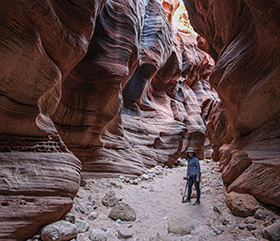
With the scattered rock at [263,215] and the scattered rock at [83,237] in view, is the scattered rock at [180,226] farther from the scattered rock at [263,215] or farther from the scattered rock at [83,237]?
the scattered rock at [83,237]

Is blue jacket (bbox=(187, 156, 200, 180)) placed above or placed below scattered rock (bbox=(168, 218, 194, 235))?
above

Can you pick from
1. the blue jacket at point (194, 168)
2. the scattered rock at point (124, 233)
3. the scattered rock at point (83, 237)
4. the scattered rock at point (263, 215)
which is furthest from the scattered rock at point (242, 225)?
Answer: the scattered rock at point (83, 237)

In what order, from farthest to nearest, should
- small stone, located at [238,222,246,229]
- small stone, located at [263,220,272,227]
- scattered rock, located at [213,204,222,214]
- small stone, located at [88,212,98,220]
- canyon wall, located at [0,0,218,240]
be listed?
scattered rock, located at [213,204,222,214] < small stone, located at [88,212,98,220] < small stone, located at [238,222,246,229] < small stone, located at [263,220,272,227] < canyon wall, located at [0,0,218,240]

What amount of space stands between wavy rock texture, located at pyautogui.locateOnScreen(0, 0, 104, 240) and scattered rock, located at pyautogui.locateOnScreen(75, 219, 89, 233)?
0.37m

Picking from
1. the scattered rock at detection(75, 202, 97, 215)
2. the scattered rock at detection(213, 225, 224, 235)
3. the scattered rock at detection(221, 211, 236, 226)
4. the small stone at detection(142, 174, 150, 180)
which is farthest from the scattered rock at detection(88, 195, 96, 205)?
the small stone at detection(142, 174, 150, 180)

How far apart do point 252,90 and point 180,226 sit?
3.87 meters

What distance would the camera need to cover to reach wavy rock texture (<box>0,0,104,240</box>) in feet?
9.79

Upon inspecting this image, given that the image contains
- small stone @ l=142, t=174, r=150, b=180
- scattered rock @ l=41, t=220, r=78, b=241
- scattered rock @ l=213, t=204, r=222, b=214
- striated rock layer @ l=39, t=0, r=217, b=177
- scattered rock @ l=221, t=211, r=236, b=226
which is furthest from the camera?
small stone @ l=142, t=174, r=150, b=180

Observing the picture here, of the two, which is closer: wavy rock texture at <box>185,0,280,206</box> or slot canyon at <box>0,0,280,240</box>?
slot canyon at <box>0,0,280,240</box>

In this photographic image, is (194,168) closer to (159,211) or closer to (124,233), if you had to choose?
(159,211)

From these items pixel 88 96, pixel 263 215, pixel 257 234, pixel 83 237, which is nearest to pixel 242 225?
pixel 257 234

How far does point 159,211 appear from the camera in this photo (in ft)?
16.5

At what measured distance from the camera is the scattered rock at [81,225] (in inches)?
136

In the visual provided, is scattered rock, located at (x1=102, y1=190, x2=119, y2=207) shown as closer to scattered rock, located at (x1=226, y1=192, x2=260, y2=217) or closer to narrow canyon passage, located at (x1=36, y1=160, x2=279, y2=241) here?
narrow canyon passage, located at (x1=36, y1=160, x2=279, y2=241)
